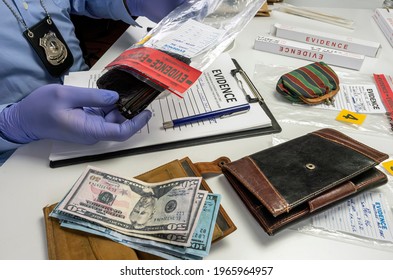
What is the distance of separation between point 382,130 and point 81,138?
0.58 m

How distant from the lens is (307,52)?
2.69 feet

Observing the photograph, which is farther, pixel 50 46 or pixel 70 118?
pixel 50 46

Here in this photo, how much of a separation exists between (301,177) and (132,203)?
0.26m

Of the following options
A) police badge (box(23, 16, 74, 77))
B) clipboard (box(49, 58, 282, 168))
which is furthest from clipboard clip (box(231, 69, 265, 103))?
police badge (box(23, 16, 74, 77))

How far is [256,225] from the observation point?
465 millimetres

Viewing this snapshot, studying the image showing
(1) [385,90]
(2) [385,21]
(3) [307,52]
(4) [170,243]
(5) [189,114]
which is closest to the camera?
(4) [170,243]

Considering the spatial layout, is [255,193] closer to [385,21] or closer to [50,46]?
[50,46]

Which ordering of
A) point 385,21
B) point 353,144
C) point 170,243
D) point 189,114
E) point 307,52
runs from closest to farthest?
point 170,243, point 353,144, point 189,114, point 307,52, point 385,21

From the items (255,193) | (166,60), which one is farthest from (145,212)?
(166,60)

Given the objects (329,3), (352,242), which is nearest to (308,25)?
(329,3)

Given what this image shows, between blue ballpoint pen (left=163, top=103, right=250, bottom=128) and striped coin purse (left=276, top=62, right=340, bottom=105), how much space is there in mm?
120

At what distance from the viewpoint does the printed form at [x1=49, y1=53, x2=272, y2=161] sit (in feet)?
1.89

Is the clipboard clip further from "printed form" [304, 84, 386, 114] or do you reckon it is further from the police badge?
the police badge

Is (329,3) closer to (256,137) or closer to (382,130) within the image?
(382,130)
